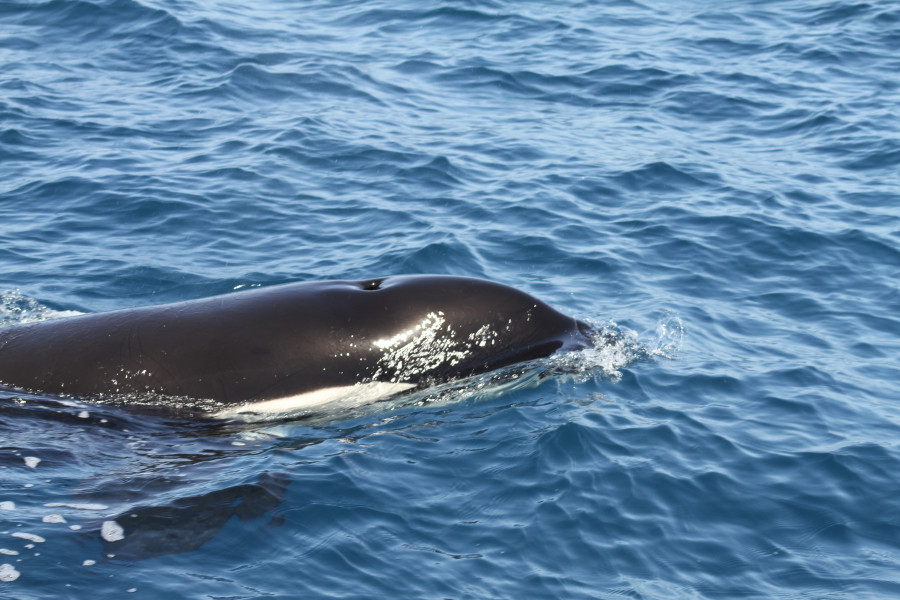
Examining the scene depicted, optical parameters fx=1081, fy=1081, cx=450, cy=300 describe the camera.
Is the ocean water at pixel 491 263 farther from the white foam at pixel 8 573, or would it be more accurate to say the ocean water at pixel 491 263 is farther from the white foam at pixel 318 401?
the white foam at pixel 318 401

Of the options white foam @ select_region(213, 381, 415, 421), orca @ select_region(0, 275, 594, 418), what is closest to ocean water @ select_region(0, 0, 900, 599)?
white foam @ select_region(213, 381, 415, 421)

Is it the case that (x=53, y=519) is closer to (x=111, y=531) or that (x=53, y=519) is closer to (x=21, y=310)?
(x=111, y=531)

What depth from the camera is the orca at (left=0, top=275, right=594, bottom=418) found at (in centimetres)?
869

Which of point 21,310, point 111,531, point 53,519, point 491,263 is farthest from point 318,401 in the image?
point 491,263

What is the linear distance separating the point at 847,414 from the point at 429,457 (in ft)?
14.9

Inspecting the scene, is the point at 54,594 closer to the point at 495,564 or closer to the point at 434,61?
the point at 495,564

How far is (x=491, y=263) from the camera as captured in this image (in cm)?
1384

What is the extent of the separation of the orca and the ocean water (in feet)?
0.78

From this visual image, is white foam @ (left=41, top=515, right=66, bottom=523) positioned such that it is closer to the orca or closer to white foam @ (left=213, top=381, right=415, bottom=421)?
the orca

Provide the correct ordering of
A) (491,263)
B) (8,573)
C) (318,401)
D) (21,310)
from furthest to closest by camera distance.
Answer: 1. (491,263)
2. (21,310)
3. (318,401)
4. (8,573)

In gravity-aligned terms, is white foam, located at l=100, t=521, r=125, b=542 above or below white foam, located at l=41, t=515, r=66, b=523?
below

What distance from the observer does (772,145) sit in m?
18.6

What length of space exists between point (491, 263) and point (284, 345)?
5.32 m

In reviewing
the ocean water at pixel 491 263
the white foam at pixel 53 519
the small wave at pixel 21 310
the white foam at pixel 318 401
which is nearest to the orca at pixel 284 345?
the white foam at pixel 318 401
